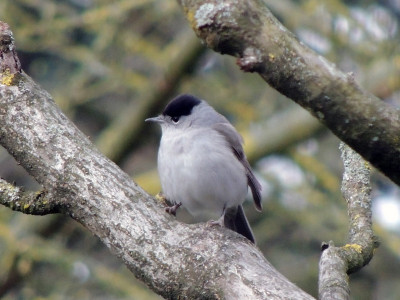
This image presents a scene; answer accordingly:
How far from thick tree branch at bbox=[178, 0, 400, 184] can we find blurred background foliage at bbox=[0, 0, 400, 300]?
14.9 ft

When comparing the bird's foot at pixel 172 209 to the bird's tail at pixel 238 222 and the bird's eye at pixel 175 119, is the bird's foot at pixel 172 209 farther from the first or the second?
the bird's eye at pixel 175 119

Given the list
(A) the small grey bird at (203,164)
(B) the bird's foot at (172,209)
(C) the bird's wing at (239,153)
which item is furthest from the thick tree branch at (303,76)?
(C) the bird's wing at (239,153)

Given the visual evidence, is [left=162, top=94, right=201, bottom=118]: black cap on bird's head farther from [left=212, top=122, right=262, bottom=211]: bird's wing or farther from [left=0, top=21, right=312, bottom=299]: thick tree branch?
[left=0, top=21, right=312, bottom=299]: thick tree branch

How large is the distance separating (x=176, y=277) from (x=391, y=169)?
134 cm

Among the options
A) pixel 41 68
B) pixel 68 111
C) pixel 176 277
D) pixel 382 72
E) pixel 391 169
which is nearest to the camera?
pixel 391 169

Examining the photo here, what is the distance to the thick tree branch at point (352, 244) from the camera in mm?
3188

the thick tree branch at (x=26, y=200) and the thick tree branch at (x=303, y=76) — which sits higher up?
the thick tree branch at (x=303, y=76)

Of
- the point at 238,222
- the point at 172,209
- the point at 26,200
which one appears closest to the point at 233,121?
the point at 238,222

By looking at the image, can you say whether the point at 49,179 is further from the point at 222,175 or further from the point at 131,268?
the point at 222,175

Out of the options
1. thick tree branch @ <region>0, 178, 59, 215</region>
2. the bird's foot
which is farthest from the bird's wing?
thick tree branch @ <region>0, 178, 59, 215</region>

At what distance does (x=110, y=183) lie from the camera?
3.54 metres

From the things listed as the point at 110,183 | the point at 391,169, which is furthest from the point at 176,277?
the point at 391,169

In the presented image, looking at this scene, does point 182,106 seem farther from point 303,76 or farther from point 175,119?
point 303,76

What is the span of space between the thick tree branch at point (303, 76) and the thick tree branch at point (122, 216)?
1.03 m
